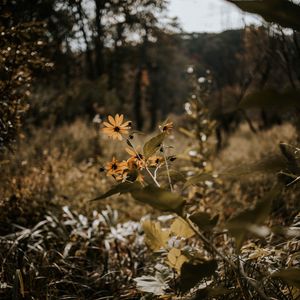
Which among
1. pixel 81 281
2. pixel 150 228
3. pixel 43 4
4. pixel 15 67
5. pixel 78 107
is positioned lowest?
pixel 78 107

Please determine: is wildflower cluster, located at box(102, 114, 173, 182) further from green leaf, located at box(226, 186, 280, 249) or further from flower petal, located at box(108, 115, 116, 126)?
green leaf, located at box(226, 186, 280, 249)

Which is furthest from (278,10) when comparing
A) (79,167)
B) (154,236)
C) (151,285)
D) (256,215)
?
(79,167)

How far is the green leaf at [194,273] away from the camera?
100cm

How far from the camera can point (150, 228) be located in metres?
1.35

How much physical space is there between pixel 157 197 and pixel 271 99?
1.13 feet

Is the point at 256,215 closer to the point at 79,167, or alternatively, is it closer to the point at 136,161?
the point at 136,161

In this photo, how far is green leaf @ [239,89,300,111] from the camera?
0.84m

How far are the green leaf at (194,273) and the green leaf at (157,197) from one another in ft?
0.60

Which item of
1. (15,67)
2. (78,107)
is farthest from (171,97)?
(15,67)

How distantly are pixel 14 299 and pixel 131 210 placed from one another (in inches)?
104

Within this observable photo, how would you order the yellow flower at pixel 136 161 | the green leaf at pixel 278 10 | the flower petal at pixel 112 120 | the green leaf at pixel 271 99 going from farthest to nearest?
the flower petal at pixel 112 120, the yellow flower at pixel 136 161, the green leaf at pixel 278 10, the green leaf at pixel 271 99

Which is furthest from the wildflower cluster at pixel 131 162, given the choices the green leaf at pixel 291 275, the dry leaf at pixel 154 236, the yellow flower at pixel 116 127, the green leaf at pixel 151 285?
the green leaf at pixel 291 275

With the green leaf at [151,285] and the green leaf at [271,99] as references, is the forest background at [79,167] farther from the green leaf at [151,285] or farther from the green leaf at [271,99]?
the green leaf at [151,285]

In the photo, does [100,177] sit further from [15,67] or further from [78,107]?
[78,107]
